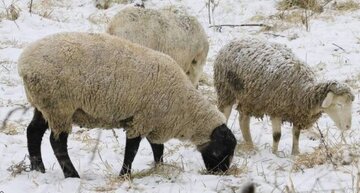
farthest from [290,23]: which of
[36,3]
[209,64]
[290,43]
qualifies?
[36,3]

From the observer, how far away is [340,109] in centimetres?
639

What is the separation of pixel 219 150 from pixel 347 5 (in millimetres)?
7864

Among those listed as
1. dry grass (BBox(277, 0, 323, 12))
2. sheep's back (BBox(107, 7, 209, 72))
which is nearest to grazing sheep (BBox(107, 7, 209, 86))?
sheep's back (BBox(107, 7, 209, 72))

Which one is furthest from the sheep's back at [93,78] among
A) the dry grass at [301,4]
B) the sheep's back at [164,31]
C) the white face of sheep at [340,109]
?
the dry grass at [301,4]

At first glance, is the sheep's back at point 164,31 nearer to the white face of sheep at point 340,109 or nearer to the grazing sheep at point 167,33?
the grazing sheep at point 167,33

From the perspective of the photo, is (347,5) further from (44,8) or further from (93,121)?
(93,121)

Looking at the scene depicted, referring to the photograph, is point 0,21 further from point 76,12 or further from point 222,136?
point 222,136

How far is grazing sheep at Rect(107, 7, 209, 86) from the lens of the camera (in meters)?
7.80

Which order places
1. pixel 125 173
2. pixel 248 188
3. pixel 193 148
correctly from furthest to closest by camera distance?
pixel 193 148 < pixel 125 173 < pixel 248 188

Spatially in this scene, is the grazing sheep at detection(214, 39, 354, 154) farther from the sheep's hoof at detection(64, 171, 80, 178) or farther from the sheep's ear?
the sheep's hoof at detection(64, 171, 80, 178)

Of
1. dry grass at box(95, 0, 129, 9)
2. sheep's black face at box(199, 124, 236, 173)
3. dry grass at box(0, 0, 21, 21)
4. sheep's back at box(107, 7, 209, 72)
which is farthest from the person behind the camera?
dry grass at box(95, 0, 129, 9)

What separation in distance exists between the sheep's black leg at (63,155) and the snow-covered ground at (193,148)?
0.10 meters

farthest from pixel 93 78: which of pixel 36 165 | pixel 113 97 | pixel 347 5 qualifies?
pixel 347 5

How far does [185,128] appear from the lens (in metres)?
5.43
